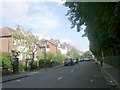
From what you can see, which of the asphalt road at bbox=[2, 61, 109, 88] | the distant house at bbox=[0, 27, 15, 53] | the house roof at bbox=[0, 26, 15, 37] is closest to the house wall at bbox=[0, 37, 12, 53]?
the distant house at bbox=[0, 27, 15, 53]

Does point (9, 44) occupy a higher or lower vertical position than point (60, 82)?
higher

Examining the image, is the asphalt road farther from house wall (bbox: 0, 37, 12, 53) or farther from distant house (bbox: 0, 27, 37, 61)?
house wall (bbox: 0, 37, 12, 53)

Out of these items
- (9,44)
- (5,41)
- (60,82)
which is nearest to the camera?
(60,82)

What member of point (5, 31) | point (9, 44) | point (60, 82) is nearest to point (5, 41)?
point (9, 44)

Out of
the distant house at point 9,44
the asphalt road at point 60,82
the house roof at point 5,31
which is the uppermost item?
the house roof at point 5,31

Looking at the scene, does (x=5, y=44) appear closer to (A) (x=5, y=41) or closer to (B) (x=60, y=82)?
(A) (x=5, y=41)

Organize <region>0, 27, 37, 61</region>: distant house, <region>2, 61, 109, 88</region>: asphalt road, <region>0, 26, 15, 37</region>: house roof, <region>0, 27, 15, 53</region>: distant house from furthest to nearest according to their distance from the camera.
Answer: <region>0, 26, 15, 37</region>: house roof → <region>0, 27, 15, 53</region>: distant house → <region>0, 27, 37, 61</region>: distant house → <region>2, 61, 109, 88</region>: asphalt road

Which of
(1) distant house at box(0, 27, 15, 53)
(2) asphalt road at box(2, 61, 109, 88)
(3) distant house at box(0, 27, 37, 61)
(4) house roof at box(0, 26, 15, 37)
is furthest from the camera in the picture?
(4) house roof at box(0, 26, 15, 37)

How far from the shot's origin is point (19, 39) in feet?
200

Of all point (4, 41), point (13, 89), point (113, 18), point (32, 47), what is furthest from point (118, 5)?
point (4, 41)

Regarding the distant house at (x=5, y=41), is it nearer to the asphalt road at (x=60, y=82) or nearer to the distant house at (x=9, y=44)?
the distant house at (x=9, y=44)

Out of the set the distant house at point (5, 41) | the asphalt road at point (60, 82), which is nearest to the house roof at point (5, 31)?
the distant house at point (5, 41)

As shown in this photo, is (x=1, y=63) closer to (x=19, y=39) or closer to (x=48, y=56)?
(x=19, y=39)

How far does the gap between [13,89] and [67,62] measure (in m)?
54.7
